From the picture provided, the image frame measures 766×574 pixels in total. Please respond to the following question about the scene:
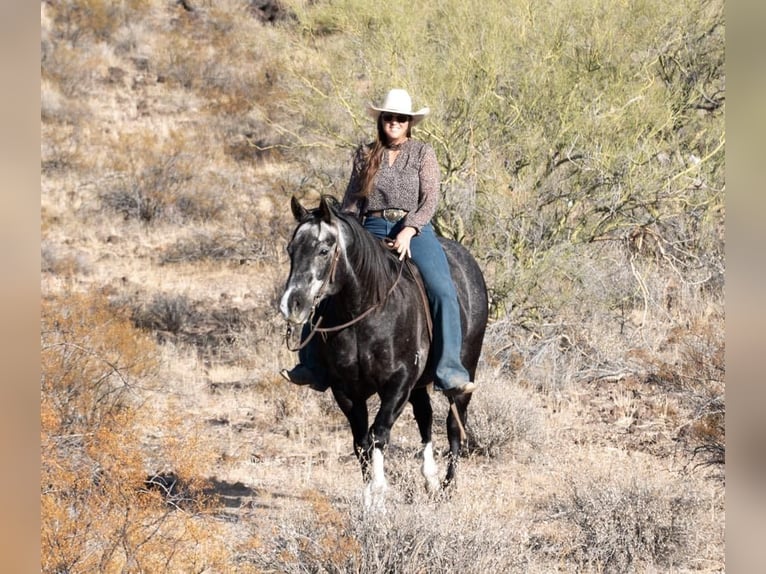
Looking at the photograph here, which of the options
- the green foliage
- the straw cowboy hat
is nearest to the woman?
the straw cowboy hat

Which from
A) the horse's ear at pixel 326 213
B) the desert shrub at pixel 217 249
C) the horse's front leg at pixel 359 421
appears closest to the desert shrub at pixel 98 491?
the horse's front leg at pixel 359 421

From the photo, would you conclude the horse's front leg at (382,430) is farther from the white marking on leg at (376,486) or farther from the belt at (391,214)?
the belt at (391,214)

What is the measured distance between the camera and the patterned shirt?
6008 mm

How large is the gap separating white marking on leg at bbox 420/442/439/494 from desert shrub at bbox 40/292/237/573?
1.31 metres

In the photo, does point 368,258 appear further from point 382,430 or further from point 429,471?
point 429,471

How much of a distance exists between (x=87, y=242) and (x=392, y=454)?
32.7ft

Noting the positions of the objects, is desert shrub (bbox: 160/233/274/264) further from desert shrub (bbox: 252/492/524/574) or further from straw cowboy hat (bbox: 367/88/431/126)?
desert shrub (bbox: 252/492/524/574)

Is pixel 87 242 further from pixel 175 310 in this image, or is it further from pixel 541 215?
pixel 541 215

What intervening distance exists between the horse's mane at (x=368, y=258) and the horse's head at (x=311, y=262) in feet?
Answer: 0.34

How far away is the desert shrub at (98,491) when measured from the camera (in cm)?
463

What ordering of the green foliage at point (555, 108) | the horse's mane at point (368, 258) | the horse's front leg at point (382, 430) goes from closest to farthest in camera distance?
the horse's mane at point (368, 258), the horse's front leg at point (382, 430), the green foliage at point (555, 108)

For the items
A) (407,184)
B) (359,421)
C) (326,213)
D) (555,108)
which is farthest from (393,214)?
(555,108)

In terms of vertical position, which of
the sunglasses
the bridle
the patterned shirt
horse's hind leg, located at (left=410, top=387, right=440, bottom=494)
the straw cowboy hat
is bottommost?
horse's hind leg, located at (left=410, top=387, right=440, bottom=494)
